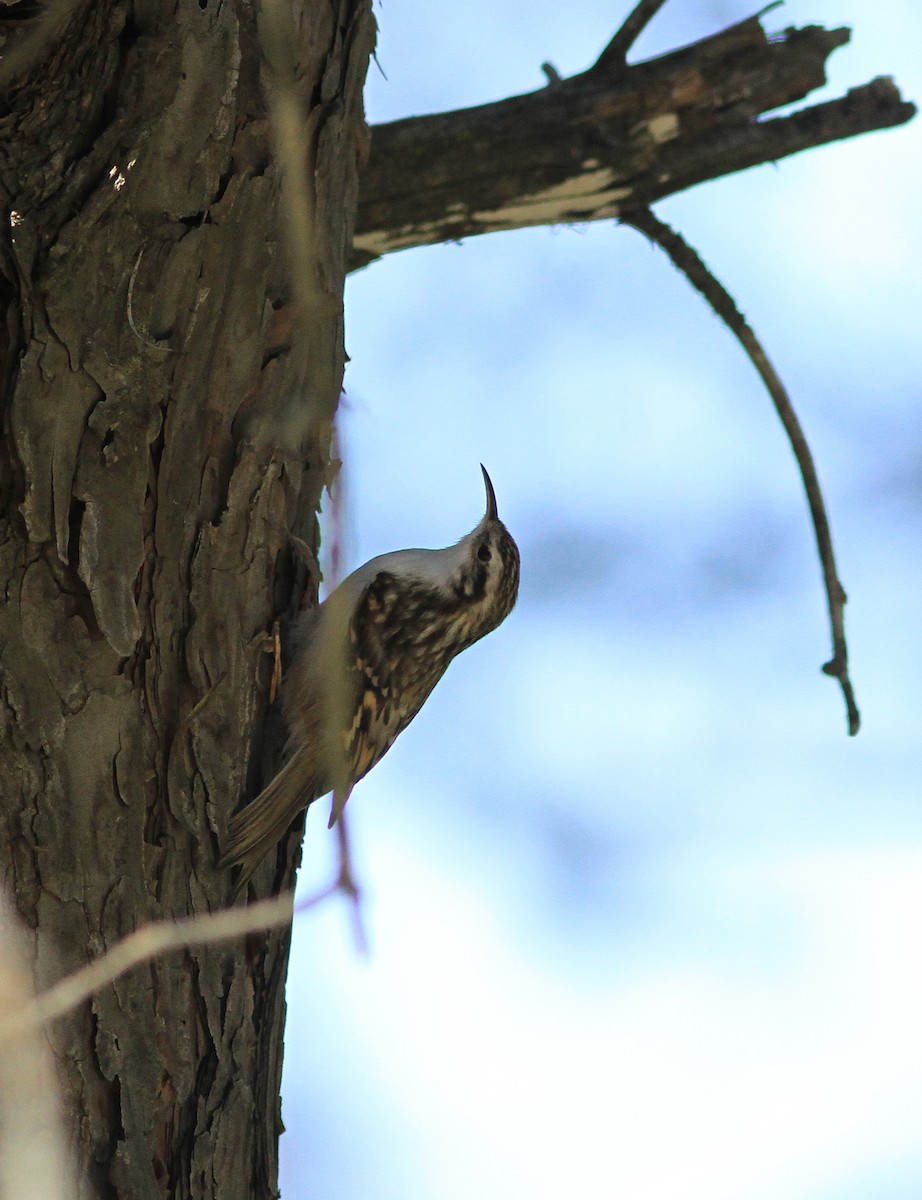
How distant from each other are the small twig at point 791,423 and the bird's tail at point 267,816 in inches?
38.4

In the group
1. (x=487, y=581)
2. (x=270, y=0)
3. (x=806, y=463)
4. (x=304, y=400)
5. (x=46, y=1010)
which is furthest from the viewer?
(x=487, y=581)

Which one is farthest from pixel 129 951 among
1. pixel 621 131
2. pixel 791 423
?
pixel 621 131

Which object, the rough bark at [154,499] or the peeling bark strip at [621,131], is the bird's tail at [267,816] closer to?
the rough bark at [154,499]

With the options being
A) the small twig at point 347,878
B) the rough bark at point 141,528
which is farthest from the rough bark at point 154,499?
the small twig at point 347,878

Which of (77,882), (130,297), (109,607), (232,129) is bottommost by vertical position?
(77,882)

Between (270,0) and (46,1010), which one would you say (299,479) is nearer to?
(270,0)

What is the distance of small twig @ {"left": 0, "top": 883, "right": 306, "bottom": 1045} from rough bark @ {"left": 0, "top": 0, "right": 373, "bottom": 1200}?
0.02 metres

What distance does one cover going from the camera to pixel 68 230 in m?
1.61

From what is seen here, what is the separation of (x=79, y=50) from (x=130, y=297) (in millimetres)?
283

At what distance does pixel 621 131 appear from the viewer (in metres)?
2.92

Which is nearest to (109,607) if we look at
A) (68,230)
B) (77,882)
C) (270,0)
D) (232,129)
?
(77,882)

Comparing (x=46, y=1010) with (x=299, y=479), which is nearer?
(x=46, y=1010)

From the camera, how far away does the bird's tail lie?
1.89 m

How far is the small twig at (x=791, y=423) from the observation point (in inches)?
100
